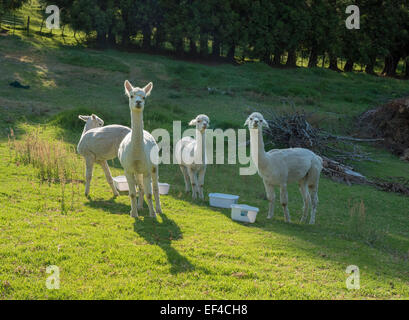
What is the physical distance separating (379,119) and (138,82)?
15.6 metres

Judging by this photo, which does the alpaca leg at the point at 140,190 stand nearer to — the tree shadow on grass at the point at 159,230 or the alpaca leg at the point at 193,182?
the tree shadow on grass at the point at 159,230

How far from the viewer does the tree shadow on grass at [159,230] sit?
6084 mm

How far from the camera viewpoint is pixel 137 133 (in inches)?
281

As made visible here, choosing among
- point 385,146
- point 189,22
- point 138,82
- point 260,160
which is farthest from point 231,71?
point 260,160

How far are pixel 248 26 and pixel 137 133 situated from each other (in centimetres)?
3628

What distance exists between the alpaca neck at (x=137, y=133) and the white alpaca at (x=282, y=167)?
249cm

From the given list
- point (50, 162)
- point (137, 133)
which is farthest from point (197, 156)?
point (50, 162)

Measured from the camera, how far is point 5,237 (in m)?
6.45


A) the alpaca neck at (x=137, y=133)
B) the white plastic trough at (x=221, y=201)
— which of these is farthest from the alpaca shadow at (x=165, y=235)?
the white plastic trough at (x=221, y=201)

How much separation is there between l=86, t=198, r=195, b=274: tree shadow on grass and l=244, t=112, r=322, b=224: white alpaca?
7.47 feet

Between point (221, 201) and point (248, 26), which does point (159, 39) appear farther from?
point (221, 201)

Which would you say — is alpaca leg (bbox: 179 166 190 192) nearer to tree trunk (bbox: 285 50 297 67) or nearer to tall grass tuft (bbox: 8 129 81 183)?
tall grass tuft (bbox: 8 129 81 183)

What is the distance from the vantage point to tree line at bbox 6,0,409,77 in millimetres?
38750

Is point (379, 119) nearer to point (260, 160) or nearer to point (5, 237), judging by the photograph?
point (260, 160)
